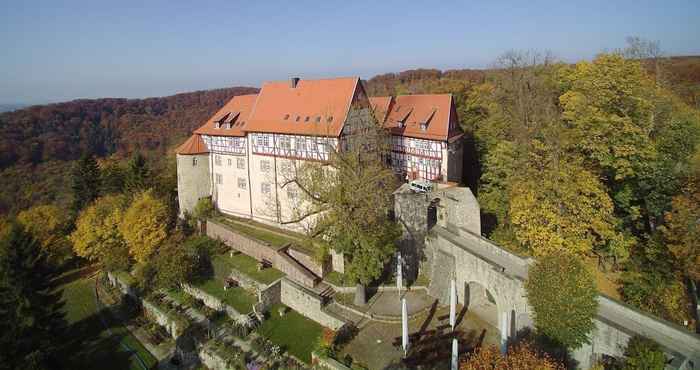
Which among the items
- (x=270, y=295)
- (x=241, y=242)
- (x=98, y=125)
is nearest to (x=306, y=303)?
(x=270, y=295)

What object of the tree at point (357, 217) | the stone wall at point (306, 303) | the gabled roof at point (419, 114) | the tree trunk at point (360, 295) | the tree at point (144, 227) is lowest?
the stone wall at point (306, 303)

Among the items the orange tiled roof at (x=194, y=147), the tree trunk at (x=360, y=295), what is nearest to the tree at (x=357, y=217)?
the tree trunk at (x=360, y=295)

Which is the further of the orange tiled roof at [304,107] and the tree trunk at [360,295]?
the orange tiled roof at [304,107]

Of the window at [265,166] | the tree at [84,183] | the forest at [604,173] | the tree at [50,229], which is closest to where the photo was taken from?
the forest at [604,173]

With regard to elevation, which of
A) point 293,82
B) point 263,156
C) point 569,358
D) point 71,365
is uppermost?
point 293,82

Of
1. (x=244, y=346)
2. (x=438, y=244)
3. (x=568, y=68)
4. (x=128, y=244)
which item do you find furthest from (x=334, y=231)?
(x=568, y=68)

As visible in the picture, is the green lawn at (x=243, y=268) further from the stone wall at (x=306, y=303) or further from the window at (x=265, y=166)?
the window at (x=265, y=166)

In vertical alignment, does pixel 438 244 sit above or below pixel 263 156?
below

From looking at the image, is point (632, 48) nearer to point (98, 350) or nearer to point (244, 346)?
point (244, 346)
